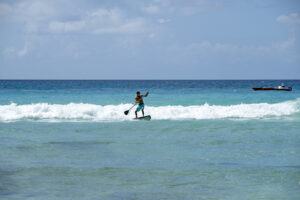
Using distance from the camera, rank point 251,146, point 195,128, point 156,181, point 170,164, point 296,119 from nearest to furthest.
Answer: point 156,181 → point 170,164 → point 251,146 → point 195,128 → point 296,119

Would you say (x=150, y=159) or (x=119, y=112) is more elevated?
(x=119, y=112)

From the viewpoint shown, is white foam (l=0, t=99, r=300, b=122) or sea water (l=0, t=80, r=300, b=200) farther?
white foam (l=0, t=99, r=300, b=122)

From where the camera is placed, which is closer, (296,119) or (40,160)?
(40,160)

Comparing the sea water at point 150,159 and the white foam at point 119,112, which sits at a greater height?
the white foam at point 119,112

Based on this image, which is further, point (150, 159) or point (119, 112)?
point (119, 112)

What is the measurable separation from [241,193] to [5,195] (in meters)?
4.78

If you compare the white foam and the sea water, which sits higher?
the white foam

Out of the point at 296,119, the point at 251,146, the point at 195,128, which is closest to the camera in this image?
the point at 251,146

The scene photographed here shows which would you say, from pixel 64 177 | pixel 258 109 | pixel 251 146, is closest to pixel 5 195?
pixel 64 177

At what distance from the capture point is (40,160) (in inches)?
603

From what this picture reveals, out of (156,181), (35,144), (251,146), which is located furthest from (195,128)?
(156,181)

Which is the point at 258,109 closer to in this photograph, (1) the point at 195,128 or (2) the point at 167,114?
(2) the point at 167,114

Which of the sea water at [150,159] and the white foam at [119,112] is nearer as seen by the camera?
the sea water at [150,159]

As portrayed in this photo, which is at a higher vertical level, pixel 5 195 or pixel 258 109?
pixel 258 109
